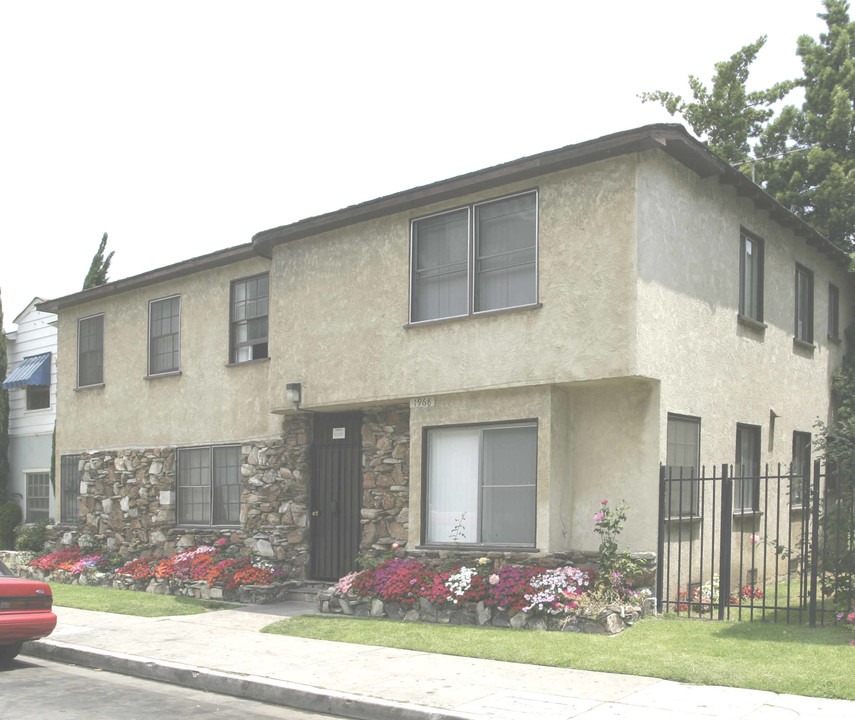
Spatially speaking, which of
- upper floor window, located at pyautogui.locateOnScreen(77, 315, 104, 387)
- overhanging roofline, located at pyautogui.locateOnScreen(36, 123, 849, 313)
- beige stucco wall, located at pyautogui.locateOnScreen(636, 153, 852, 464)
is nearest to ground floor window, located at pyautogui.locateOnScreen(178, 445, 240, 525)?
overhanging roofline, located at pyautogui.locateOnScreen(36, 123, 849, 313)

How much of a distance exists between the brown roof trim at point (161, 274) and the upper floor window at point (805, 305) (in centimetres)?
920

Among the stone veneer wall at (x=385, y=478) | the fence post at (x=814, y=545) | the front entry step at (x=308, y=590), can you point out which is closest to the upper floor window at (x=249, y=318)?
the stone veneer wall at (x=385, y=478)

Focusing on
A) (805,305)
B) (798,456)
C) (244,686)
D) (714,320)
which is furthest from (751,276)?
(244,686)

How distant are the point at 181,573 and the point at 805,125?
1656cm

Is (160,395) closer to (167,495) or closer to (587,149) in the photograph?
(167,495)

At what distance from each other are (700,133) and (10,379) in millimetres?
18166

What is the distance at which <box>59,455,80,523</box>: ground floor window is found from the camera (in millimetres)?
20688

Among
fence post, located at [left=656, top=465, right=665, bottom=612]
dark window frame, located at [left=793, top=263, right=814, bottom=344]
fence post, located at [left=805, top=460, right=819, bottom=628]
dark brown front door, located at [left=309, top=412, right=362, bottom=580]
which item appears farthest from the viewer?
dark window frame, located at [left=793, top=263, right=814, bottom=344]

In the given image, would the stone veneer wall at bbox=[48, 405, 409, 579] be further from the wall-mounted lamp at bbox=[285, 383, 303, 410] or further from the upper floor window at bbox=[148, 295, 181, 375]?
the upper floor window at bbox=[148, 295, 181, 375]

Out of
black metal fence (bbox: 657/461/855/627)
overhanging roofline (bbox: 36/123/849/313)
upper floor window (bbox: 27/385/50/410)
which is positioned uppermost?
overhanging roofline (bbox: 36/123/849/313)

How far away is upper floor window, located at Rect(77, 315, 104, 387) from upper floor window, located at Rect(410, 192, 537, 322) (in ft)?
30.8

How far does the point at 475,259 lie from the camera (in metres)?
12.8

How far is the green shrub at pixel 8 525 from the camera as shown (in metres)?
23.2

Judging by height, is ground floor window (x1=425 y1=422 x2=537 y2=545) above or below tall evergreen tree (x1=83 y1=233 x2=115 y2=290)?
below
